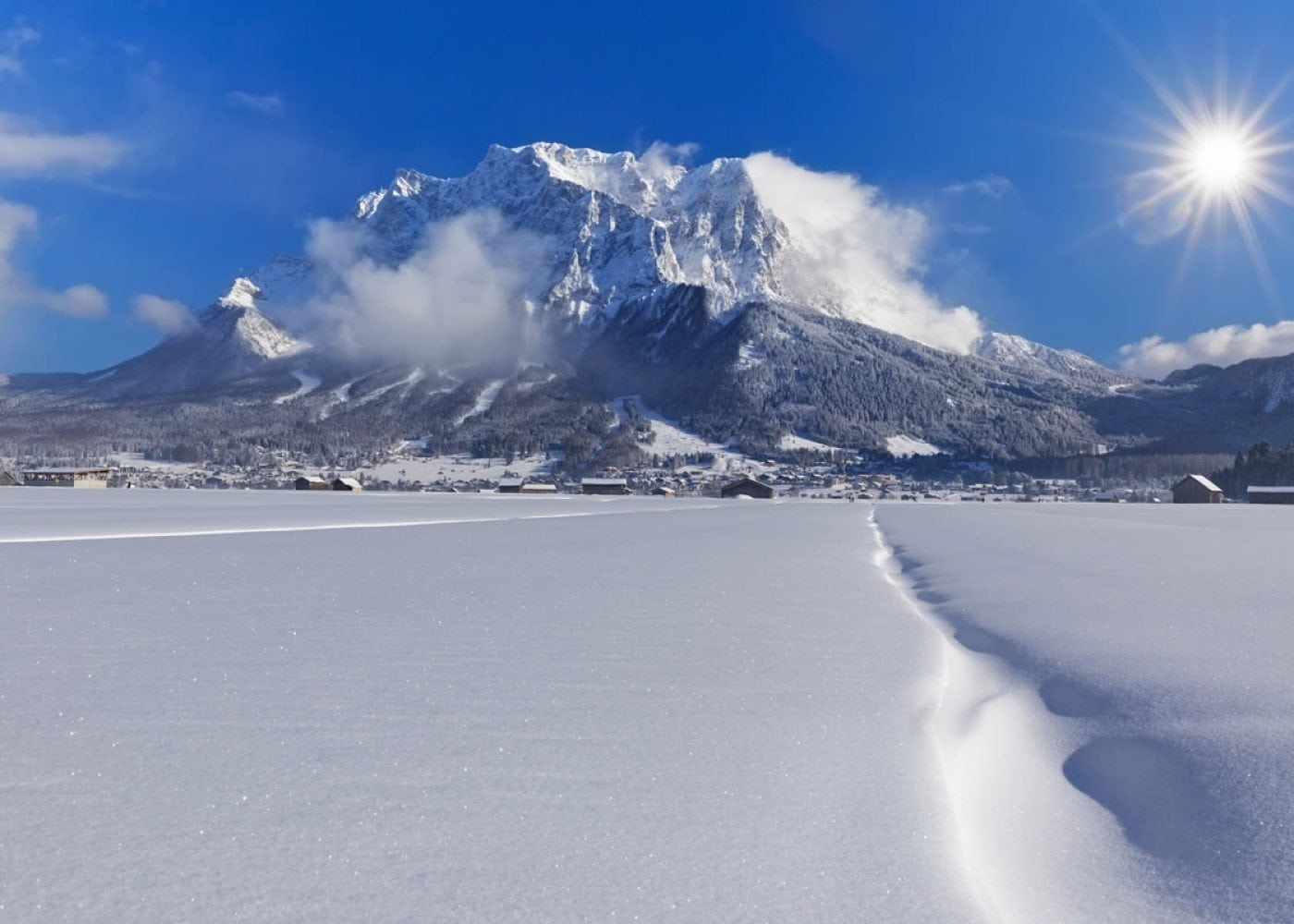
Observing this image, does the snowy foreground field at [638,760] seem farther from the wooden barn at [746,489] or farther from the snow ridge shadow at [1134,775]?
the wooden barn at [746,489]

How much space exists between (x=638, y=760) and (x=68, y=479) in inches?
4388

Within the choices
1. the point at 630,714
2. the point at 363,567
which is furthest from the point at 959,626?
the point at 363,567

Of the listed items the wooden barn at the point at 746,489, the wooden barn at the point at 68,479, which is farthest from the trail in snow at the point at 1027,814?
the wooden barn at the point at 68,479

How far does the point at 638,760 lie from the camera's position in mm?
4039

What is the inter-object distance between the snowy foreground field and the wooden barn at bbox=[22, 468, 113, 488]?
102 metres

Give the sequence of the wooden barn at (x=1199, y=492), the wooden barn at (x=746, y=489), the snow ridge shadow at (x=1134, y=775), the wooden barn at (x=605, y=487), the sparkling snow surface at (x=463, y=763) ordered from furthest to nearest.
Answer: the wooden barn at (x=746, y=489) < the wooden barn at (x=605, y=487) < the wooden barn at (x=1199, y=492) < the snow ridge shadow at (x=1134, y=775) < the sparkling snow surface at (x=463, y=763)

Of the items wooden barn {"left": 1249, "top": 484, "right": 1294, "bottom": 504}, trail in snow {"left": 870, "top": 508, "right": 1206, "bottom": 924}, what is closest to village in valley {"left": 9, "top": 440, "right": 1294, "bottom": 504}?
wooden barn {"left": 1249, "top": 484, "right": 1294, "bottom": 504}

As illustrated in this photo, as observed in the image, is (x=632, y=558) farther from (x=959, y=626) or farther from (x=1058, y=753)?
(x=1058, y=753)

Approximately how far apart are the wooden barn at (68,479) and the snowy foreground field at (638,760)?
335ft

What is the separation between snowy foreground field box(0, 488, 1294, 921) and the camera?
288 centimetres

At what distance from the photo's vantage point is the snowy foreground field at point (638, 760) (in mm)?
2885

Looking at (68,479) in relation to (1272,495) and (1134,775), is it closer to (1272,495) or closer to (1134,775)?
(1134,775)

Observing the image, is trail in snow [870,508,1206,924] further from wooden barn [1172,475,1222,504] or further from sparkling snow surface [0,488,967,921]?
wooden barn [1172,475,1222,504]

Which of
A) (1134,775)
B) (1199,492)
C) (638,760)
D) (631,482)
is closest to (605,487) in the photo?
(631,482)
